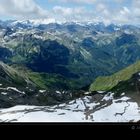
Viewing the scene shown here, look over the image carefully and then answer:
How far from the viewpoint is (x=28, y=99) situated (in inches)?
5103
